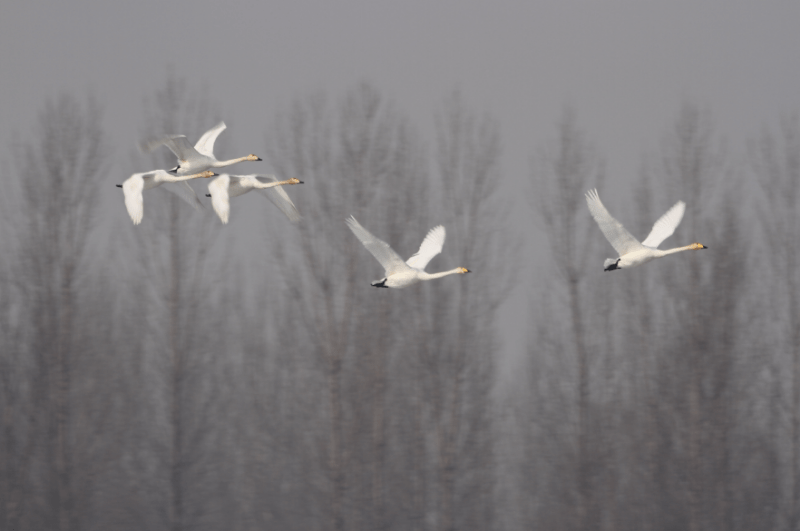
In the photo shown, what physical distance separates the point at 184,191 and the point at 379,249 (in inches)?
168

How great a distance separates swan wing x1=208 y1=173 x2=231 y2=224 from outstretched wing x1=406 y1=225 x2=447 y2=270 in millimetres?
3932

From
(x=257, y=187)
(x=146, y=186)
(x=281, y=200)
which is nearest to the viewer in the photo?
(x=146, y=186)

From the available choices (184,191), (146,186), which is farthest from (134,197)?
(184,191)

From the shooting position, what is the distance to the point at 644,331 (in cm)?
2416

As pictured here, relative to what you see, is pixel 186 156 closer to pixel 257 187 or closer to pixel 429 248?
pixel 257 187

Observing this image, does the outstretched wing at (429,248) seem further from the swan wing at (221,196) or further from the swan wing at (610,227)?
the swan wing at (221,196)

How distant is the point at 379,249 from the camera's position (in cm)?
1572

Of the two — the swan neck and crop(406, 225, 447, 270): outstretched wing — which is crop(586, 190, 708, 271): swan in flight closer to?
crop(406, 225, 447, 270): outstretched wing

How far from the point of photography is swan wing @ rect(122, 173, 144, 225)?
14.9 metres

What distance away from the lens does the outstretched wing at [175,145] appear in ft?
50.2

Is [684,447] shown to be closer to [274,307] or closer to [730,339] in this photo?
[730,339]

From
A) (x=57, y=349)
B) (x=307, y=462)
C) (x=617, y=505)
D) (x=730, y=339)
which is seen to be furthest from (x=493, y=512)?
(x=57, y=349)

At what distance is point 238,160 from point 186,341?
25.2ft

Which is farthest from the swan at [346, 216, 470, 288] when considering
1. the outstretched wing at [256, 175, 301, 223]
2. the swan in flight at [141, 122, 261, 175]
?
the swan in flight at [141, 122, 261, 175]
